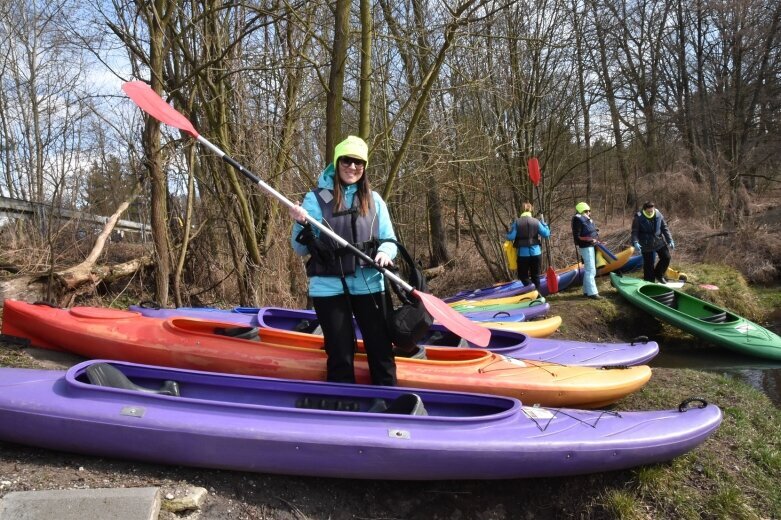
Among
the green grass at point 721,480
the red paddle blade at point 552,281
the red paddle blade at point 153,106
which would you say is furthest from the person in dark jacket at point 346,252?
the red paddle blade at point 552,281

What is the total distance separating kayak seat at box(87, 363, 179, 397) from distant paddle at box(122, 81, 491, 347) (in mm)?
1312

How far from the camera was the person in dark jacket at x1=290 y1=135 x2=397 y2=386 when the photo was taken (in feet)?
10.3

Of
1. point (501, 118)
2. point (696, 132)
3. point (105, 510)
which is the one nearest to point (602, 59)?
point (696, 132)

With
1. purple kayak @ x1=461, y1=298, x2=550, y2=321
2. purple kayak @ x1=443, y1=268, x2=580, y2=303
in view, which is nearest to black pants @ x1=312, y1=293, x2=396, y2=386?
purple kayak @ x1=461, y1=298, x2=550, y2=321

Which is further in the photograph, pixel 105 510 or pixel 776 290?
pixel 776 290

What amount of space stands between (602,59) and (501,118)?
24.2ft

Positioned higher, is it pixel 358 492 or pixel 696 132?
pixel 696 132

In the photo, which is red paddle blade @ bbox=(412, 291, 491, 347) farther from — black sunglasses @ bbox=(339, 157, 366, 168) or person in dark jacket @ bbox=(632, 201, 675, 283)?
person in dark jacket @ bbox=(632, 201, 675, 283)

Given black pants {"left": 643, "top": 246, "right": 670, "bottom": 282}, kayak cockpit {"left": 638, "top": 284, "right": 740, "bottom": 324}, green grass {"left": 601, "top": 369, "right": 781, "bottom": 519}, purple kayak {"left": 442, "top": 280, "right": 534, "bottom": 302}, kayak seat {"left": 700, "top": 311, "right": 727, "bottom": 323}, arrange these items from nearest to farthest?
green grass {"left": 601, "top": 369, "right": 781, "bottom": 519} → kayak seat {"left": 700, "top": 311, "right": 727, "bottom": 323} → kayak cockpit {"left": 638, "top": 284, "right": 740, "bottom": 324} → purple kayak {"left": 442, "top": 280, "right": 534, "bottom": 302} → black pants {"left": 643, "top": 246, "right": 670, "bottom": 282}

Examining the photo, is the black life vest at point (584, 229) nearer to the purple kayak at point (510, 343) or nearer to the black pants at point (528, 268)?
the black pants at point (528, 268)

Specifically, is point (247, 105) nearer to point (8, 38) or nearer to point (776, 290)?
point (8, 38)

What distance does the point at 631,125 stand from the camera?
1748cm

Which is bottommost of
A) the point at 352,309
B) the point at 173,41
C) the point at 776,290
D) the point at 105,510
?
the point at 776,290

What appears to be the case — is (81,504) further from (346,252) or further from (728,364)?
(728,364)
